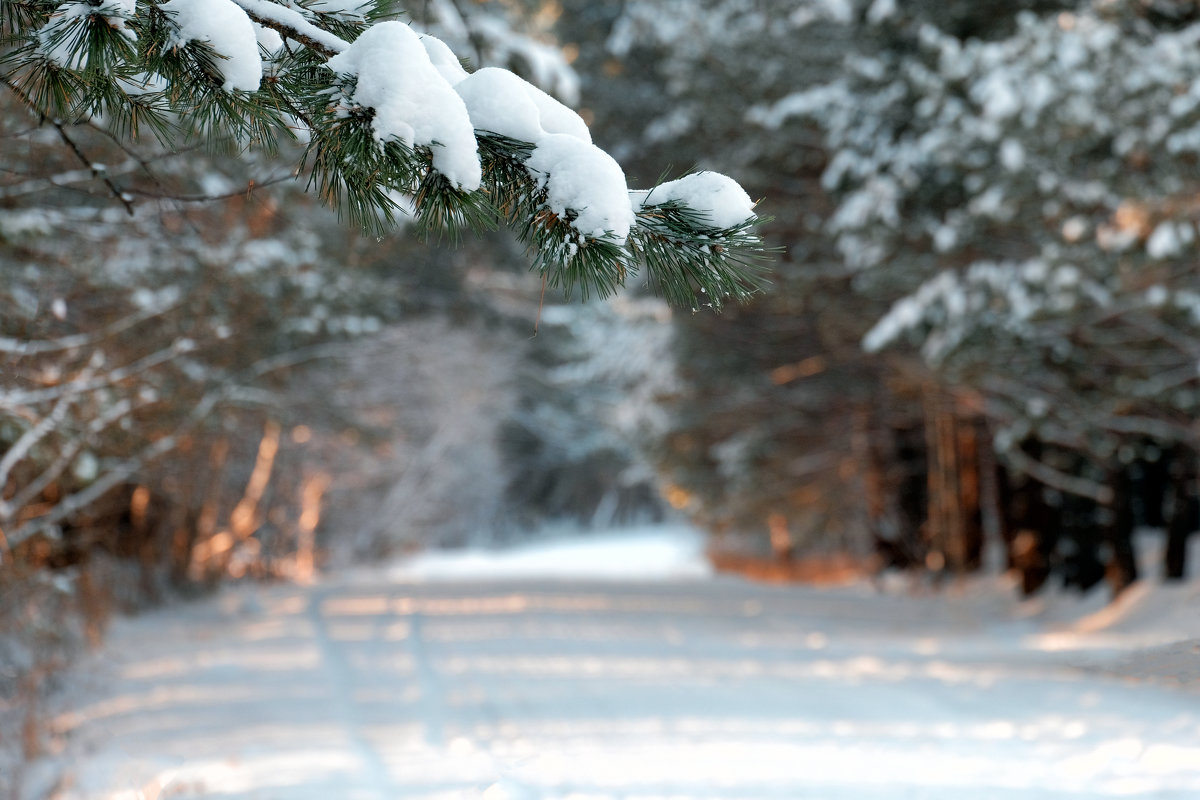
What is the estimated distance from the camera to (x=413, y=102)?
2.12 m

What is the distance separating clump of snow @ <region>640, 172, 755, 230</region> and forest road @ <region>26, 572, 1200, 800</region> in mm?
2259

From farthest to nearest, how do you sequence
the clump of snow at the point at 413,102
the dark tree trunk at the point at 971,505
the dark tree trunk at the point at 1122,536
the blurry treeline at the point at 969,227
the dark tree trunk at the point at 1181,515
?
the dark tree trunk at the point at 971,505, the dark tree trunk at the point at 1122,536, the dark tree trunk at the point at 1181,515, the blurry treeline at the point at 969,227, the clump of snow at the point at 413,102

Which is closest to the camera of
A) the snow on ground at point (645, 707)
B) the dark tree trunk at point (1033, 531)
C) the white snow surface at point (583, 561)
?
the snow on ground at point (645, 707)

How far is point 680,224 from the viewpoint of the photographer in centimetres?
241

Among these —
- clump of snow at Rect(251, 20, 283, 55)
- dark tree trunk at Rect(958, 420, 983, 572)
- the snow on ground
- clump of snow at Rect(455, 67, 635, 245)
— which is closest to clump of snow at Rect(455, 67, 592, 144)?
clump of snow at Rect(455, 67, 635, 245)

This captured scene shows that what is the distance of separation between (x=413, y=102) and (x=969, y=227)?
7610mm

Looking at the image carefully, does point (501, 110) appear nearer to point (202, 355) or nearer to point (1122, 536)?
point (202, 355)

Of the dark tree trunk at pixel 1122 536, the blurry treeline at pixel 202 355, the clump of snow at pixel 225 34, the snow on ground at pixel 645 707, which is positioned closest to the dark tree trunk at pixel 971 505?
the snow on ground at pixel 645 707

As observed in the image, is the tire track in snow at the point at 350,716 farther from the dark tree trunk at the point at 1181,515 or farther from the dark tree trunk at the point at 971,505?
the dark tree trunk at the point at 971,505

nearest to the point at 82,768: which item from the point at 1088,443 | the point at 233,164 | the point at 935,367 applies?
the point at 233,164

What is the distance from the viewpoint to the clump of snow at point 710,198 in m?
2.37

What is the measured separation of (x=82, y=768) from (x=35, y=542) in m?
1.81

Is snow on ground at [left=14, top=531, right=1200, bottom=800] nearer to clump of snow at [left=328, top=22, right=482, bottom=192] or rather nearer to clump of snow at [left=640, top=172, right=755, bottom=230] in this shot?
clump of snow at [left=640, top=172, right=755, bottom=230]

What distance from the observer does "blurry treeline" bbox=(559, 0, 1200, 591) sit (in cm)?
781
